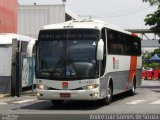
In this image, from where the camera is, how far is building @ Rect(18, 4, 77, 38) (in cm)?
6384

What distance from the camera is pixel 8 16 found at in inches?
1511

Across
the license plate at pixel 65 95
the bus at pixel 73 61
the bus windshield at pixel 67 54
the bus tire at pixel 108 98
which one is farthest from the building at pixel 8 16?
the license plate at pixel 65 95

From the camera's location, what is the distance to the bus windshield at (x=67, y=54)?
18.7 meters

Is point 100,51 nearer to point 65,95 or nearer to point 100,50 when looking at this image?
point 100,50

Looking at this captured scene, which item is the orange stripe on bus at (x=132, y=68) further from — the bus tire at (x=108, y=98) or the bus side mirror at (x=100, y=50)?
the bus side mirror at (x=100, y=50)

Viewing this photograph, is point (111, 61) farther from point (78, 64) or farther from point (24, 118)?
point (24, 118)

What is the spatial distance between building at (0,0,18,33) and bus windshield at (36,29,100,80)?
58.8 feet

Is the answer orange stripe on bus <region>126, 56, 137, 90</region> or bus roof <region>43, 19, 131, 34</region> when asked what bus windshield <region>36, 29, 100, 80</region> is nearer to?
bus roof <region>43, 19, 131, 34</region>

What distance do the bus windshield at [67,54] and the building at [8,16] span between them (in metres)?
17.9

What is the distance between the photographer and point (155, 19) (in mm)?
38906

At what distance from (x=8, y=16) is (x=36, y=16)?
2690cm

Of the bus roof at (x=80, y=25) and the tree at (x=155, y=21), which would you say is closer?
the bus roof at (x=80, y=25)

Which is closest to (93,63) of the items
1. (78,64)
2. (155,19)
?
(78,64)

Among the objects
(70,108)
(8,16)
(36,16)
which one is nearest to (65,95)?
(70,108)
